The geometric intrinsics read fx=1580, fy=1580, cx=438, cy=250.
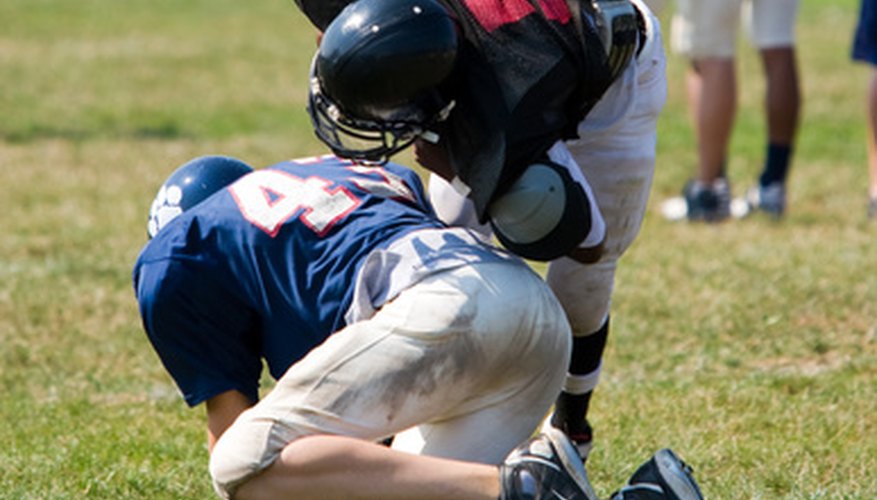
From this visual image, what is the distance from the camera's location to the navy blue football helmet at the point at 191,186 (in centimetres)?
359

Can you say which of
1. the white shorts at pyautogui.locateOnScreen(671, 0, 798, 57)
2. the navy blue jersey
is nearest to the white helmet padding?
the navy blue jersey

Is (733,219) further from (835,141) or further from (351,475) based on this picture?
(351,475)

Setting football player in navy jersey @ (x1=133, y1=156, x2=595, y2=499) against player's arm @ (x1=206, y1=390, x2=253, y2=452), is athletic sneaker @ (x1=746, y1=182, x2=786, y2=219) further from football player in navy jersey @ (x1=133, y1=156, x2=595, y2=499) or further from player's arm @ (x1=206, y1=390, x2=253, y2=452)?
player's arm @ (x1=206, y1=390, x2=253, y2=452)

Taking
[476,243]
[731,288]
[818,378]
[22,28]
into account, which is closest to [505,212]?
[476,243]

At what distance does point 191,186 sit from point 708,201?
427 centimetres

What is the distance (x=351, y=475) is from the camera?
3014 millimetres

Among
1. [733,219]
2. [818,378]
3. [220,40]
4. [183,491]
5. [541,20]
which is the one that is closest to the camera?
[541,20]

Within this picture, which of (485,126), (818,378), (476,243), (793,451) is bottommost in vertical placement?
(818,378)

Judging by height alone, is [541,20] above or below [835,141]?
above

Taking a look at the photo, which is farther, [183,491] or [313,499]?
[183,491]

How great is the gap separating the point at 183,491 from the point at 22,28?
1222 centimetres

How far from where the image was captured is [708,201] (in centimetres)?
747

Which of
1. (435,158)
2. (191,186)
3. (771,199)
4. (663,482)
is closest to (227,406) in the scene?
(191,186)

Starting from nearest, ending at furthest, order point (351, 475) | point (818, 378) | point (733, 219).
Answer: point (351, 475)
point (818, 378)
point (733, 219)
